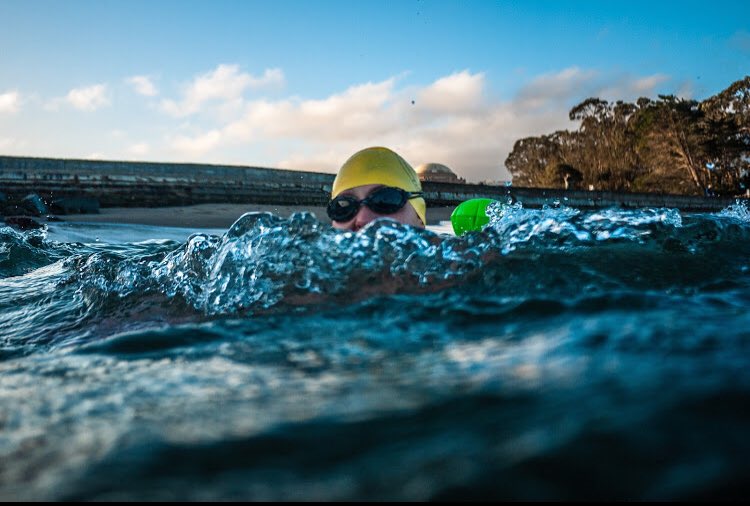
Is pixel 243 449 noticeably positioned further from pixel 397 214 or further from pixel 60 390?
pixel 397 214

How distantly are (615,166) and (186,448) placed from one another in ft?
153

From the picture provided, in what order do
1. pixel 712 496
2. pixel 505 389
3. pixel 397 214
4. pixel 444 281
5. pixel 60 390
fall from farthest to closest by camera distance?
pixel 397 214
pixel 444 281
pixel 60 390
pixel 505 389
pixel 712 496

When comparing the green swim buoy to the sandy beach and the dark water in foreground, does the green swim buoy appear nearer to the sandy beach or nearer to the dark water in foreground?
the dark water in foreground

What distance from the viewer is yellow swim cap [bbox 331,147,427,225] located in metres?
5.06

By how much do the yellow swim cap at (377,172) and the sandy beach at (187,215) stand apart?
8735 mm

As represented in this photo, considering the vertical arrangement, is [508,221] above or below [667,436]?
above

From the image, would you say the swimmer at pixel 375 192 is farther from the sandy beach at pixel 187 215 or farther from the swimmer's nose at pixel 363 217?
the sandy beach at pixel 187 215

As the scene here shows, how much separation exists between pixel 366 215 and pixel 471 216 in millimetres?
2479

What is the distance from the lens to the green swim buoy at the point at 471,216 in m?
6.44

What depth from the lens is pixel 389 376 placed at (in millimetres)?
1777

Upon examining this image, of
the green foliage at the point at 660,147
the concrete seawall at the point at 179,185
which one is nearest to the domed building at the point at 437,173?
the green foliage at the point at 660,147

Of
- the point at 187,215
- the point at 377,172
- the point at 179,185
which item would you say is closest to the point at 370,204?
the point at 377,172

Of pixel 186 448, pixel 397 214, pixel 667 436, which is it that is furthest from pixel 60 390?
pixel 397 214

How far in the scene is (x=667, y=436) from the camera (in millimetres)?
1206
